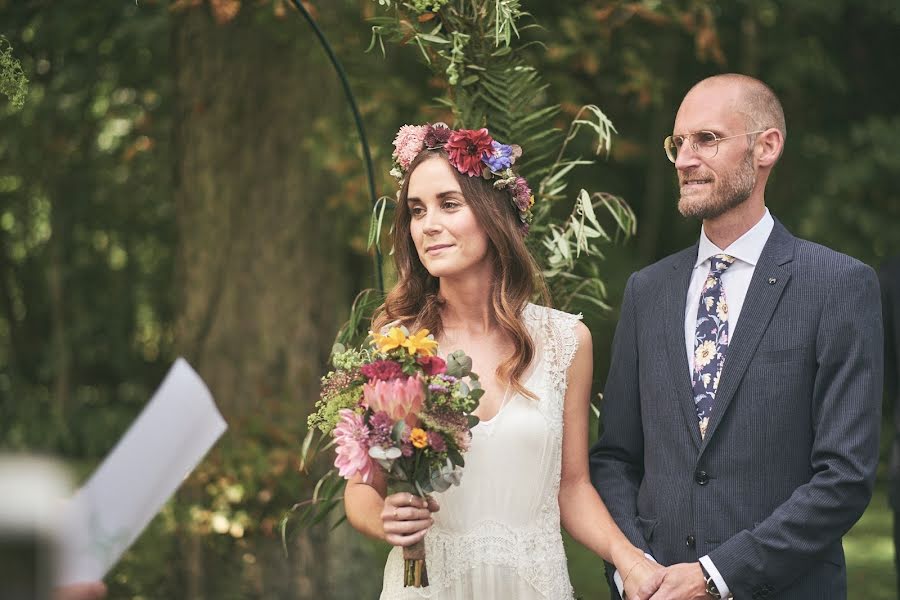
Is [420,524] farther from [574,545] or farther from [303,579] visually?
[574,545]

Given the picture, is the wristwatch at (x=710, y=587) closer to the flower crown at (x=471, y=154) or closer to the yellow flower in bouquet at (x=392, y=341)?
the yellow flower in bouquet at (x=392, y=341)

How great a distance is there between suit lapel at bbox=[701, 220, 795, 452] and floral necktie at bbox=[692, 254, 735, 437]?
0.04 m

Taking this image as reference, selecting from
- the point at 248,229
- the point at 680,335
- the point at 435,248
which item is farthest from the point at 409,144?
the point at 248,229

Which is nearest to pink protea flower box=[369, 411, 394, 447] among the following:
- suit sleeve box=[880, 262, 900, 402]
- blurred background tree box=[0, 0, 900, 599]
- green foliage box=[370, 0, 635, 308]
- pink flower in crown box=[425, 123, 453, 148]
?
pink flower in crown box=[425, 123, 453, 148]

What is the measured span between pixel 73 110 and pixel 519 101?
6965mm

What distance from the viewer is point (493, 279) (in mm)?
3588

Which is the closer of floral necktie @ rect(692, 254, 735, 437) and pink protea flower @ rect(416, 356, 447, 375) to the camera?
pink protea flower @ rect(416, 356, 447, 375)

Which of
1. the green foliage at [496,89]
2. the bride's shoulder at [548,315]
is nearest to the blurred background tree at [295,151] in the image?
the green foliage at [496,89]

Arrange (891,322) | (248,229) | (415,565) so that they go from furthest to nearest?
(248,229) → (891,322) → (415,565)

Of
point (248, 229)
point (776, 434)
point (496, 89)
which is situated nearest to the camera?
point (776, 434)

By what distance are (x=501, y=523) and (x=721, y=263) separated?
98 centimetres

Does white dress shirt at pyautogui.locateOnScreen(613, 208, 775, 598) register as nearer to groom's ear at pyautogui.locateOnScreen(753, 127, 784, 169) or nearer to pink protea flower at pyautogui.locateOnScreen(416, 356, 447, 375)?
groom's ear at pyautogui.locateOnScreen(753, 127, 784, 169)

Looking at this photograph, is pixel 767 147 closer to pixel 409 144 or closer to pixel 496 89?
pixel 409 144

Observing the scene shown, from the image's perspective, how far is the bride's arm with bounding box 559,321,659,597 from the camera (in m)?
3.39
